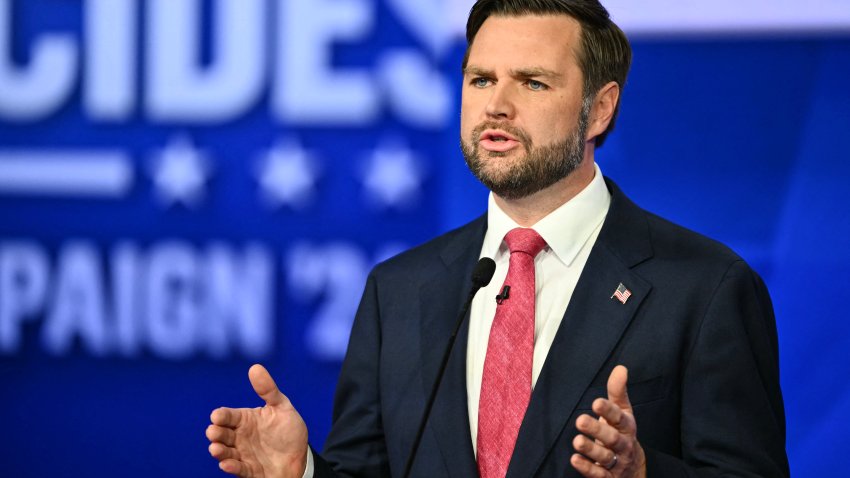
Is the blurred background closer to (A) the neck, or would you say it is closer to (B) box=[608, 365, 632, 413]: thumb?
(A) the neck

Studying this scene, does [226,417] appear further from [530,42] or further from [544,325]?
[530,42]

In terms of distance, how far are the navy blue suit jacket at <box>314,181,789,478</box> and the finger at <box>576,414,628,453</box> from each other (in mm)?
200

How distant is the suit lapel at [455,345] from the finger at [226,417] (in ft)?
1.24

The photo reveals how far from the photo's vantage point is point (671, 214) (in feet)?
10.1

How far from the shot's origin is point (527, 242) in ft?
6.89

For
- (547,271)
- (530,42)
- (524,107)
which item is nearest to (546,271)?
(547,271)

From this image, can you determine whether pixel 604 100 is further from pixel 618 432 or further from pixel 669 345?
pixel 618 432

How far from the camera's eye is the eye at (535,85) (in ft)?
7.10

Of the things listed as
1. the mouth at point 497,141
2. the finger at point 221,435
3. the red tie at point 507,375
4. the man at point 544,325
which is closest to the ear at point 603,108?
the man at point 544,325

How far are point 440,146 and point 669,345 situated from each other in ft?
4.52

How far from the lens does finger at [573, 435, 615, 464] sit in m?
1.52

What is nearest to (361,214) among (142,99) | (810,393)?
(142,99)

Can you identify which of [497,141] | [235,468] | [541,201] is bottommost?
[235,468]

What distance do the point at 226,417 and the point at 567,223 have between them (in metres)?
0.77
